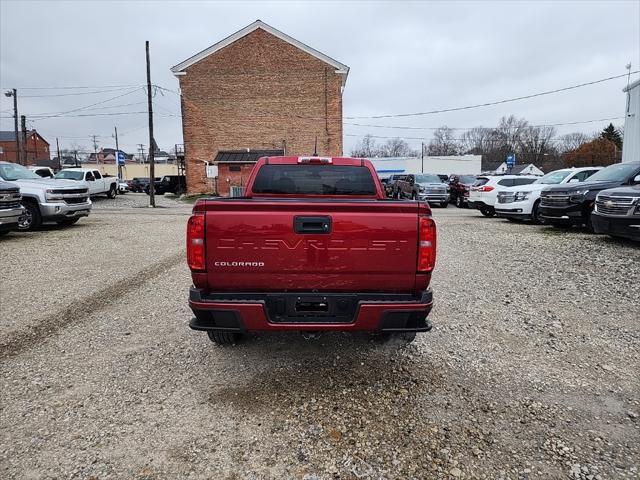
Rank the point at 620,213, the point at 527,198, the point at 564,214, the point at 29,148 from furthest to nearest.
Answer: the point at 29,148 < the point at 527,198 < the point at 564,214 < the point at 620,213

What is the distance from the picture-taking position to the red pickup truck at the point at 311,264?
3.11 m

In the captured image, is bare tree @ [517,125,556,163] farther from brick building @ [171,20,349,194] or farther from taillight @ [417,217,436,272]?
taillight @ [417,217,436,272]

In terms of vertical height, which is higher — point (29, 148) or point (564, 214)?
point (29, 148)

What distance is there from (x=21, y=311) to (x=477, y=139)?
97.5 m

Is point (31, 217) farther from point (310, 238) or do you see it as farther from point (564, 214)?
point (564, 214)

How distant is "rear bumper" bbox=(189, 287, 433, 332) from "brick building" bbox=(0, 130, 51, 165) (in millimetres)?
91878

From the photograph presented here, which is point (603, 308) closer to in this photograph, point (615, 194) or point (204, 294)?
point (615, 194)

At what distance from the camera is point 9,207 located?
9.84 m

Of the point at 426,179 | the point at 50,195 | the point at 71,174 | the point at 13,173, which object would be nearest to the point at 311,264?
the point at 50,195

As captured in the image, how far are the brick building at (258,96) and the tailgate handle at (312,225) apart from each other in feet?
95.3

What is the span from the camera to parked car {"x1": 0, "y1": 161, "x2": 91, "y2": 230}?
11.5 meters

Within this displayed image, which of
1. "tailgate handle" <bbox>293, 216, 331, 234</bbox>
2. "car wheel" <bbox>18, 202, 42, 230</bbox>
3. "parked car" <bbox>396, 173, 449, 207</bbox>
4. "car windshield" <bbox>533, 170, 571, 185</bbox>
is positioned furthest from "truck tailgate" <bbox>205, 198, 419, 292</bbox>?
"parked car" <bbox>396, 173, 449, 207</bbox>

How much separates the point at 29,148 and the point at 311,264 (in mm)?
105136

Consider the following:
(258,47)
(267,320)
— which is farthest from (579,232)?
(258,47)
